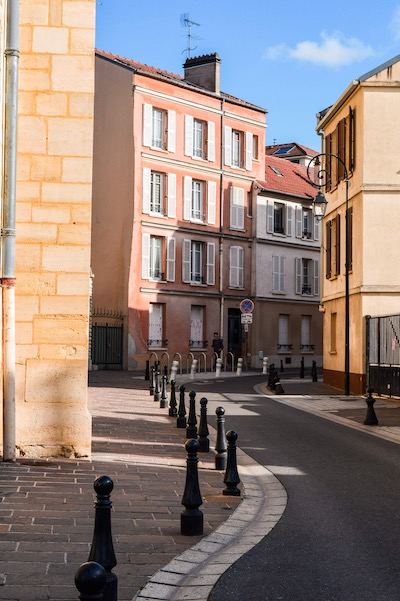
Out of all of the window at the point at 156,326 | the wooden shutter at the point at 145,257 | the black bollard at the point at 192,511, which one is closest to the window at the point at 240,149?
the wooden shutter at the point at 145,257

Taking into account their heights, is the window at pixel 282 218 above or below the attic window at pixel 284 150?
below

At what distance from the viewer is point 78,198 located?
10617 millimetres

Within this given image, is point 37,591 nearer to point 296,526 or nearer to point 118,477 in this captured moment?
point 296,526

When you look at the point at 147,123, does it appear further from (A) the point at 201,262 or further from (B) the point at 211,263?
(B) the point at 211,263

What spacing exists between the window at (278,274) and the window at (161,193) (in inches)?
314

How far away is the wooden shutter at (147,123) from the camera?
40831mm

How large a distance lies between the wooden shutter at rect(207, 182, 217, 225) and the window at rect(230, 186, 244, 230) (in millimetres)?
1365

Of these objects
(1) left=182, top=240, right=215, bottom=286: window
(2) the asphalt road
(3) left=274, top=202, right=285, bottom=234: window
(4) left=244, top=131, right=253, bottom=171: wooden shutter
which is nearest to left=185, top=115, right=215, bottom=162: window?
(4) left=244, top=131, right=253, bottom=171: wooden shutter

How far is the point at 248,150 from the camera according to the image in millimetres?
46781

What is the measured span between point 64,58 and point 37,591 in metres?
7.47

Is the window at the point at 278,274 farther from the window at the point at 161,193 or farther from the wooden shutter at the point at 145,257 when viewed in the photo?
the wooden shutter at the point at 145,257

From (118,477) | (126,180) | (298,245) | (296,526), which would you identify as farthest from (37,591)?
(298,245)

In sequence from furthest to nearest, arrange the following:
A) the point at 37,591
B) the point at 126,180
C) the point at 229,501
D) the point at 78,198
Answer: the point at 126,180
the point at 78,198
the point at 229,501
the point at 37,591

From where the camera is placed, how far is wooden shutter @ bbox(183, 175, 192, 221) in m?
43.0
